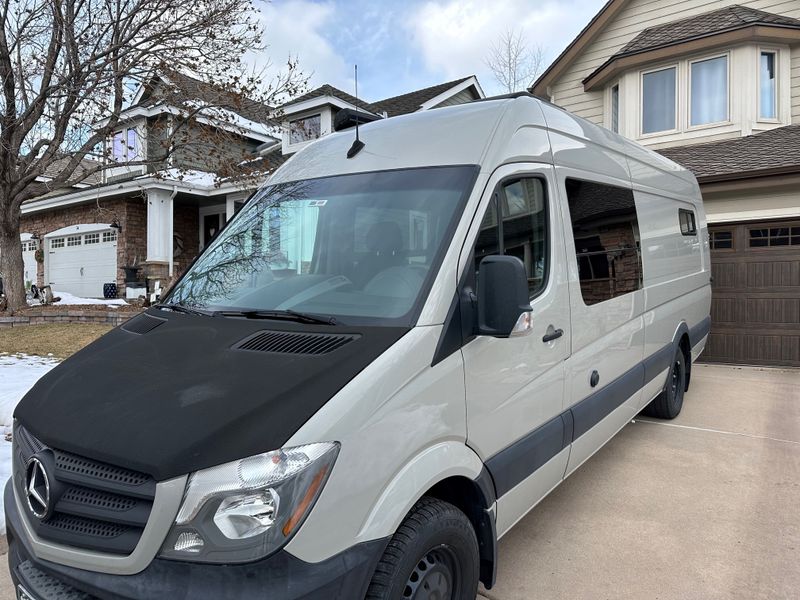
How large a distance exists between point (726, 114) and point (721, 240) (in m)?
3.04

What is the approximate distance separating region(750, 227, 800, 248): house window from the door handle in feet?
24.8

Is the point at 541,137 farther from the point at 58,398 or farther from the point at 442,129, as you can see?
the point at 58,398

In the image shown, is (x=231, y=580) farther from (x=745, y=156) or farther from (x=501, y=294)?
(x=745, y=156)

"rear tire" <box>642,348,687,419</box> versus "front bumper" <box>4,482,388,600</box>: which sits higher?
"front bumper" <box>4,482,388,600</box>

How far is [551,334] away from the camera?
2.94 m

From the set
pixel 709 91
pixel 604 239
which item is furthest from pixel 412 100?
pixel 604 239

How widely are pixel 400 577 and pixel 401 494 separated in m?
0.27

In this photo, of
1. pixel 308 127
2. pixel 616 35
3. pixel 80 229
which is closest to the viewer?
pixel 616 35

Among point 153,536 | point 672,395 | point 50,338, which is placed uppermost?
point 153,536

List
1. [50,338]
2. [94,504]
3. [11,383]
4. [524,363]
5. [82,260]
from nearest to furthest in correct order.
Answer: [94,504] → [524,363] → [11,383] → [50,338] → [82,260]

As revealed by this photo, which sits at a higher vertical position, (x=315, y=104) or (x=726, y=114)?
(x=315, y=104)

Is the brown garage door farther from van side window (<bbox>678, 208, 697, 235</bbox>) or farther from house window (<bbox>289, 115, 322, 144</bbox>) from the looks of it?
house window (<bbox>289, 115, 322, 144</bbox>)

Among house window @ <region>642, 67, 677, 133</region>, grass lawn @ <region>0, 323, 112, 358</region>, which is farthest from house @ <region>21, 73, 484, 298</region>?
house window @ <region>642, 67, 677, 133</region>

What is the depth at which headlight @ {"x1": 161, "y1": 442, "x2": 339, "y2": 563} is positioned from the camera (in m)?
1.61
